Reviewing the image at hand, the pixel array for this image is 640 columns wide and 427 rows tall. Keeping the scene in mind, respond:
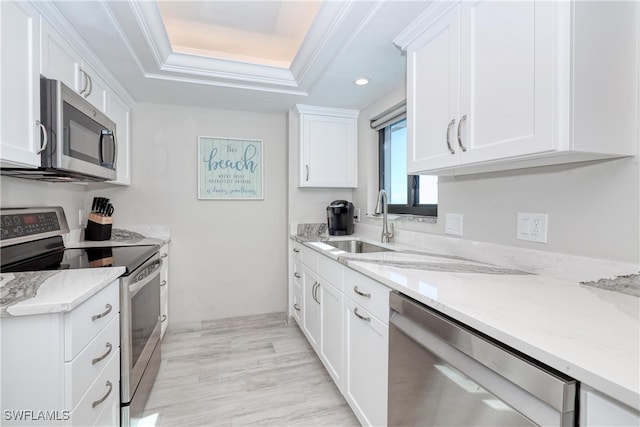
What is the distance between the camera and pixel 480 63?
115 centimetres

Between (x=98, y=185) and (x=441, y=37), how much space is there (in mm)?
2696

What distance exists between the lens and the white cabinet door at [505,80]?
3.05ft

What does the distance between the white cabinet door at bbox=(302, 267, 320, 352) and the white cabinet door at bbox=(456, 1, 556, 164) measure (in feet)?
4.48

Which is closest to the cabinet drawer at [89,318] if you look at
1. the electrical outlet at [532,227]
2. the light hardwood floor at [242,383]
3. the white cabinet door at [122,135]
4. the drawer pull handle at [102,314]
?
the drawer pull handle at [102,314]

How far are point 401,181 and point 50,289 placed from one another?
7.23 feet

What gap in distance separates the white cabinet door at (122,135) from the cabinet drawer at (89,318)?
1.28 m

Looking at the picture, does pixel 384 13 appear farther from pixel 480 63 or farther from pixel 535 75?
pixel 535 75

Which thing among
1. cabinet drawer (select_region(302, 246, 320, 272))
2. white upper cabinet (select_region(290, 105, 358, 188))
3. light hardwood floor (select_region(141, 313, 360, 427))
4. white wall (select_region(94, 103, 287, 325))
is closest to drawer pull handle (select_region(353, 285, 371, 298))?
cabinet drawer (select_region(302, 246, 320, 272))

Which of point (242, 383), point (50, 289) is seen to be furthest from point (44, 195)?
point (242, 383)

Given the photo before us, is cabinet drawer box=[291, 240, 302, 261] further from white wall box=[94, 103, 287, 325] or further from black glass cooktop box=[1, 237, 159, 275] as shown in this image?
black glass cooktop box=[1, 237, 159, 275]

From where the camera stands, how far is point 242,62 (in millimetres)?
2195

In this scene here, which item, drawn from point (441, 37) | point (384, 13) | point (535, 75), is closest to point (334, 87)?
point (384, 13)

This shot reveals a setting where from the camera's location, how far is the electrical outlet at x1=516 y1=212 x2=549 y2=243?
4.00 ft

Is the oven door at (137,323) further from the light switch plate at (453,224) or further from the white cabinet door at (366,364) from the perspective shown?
the light switch plate at (453,224)
